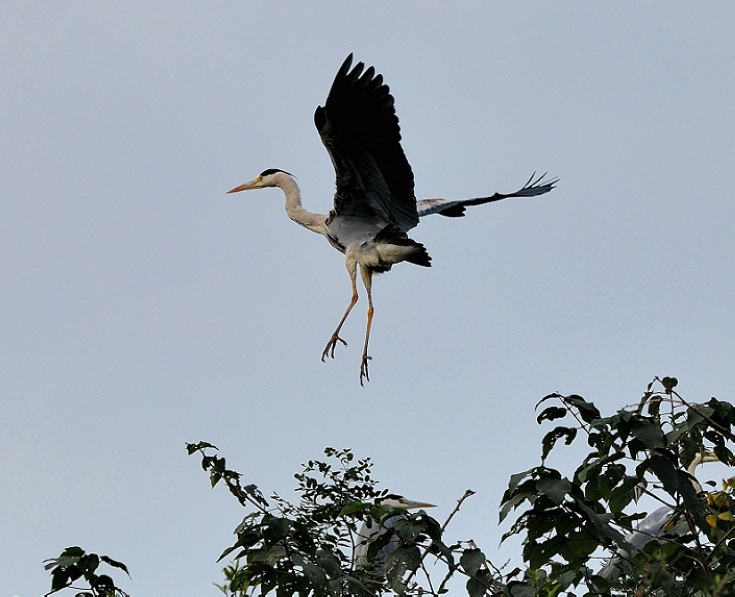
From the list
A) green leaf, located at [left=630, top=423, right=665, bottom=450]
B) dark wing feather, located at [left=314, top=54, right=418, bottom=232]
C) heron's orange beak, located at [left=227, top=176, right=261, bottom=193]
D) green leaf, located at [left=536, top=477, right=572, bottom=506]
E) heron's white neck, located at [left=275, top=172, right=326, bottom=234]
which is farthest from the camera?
heron's orange beak, located at [left=227, top=176, right=261, bottom=193]

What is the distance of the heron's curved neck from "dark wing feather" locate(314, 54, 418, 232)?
0.59 metres

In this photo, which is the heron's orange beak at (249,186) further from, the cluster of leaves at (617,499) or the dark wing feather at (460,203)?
the cluster of leaves at (617,499)

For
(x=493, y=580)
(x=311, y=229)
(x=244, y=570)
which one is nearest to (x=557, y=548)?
(x=493, y=580)

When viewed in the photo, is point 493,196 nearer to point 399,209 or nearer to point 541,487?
point 399,209

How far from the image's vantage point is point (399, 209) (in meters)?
6.30

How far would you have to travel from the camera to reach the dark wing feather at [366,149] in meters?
5.50

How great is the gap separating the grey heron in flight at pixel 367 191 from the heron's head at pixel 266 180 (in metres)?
0.42

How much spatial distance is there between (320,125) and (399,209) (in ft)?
2.74

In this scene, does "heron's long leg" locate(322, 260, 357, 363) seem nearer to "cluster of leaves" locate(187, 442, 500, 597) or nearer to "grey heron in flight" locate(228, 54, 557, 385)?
"grey heron in flight" locate(228, 54, 557, 385)

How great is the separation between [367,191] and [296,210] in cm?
121

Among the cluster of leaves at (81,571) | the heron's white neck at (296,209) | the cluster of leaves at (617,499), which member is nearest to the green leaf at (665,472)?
the cluster of leaves at (617,499)

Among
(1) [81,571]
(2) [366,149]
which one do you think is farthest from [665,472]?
(2) [366,149]

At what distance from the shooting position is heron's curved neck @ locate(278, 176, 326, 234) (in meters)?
6.99

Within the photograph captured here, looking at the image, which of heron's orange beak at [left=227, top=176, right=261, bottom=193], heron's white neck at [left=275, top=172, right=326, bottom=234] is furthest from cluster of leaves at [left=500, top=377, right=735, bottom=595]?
heron's orange beak at [left=227, top=176, right=261, bottom=193]
